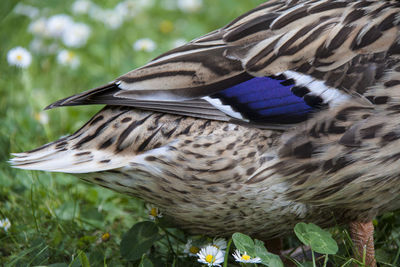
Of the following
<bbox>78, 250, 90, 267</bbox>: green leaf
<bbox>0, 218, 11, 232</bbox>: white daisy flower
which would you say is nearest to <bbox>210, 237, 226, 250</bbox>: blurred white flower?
<bbox>78, 250, 90, 267</bbox>: green leaf

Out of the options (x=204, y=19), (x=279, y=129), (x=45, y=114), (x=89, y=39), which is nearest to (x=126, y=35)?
(x=89, y=39)

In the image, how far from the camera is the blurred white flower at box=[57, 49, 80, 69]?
598cm

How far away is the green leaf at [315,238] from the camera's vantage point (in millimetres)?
3328

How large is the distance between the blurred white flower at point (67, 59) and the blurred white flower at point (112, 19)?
30.0 inches

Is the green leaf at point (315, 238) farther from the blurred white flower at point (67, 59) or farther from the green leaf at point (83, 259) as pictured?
the blurred white flower at point (67, 59)

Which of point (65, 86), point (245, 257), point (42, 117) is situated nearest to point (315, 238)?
point (245, 257)

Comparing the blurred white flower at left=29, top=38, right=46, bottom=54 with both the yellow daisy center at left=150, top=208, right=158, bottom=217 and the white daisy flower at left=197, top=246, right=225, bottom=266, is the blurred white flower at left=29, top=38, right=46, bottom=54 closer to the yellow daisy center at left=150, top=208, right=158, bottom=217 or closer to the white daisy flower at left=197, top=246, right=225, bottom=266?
the yellow daisy center at left=150, top=208, right=158, bottom=217

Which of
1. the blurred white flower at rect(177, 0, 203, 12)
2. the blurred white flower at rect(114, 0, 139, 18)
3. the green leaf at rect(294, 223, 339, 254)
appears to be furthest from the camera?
the blurred white flower at rect(177, 0, 203, 12)

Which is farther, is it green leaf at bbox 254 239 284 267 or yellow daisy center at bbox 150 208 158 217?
yellow daisy center at bbox 150 208 158 217

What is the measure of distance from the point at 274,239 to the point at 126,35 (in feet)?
10.7

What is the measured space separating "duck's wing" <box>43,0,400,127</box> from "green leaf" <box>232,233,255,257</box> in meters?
0.59

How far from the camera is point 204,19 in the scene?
7.18 meters

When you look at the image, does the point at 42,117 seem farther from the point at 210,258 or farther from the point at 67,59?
the point at 210,258

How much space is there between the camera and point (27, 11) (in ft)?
21.3
